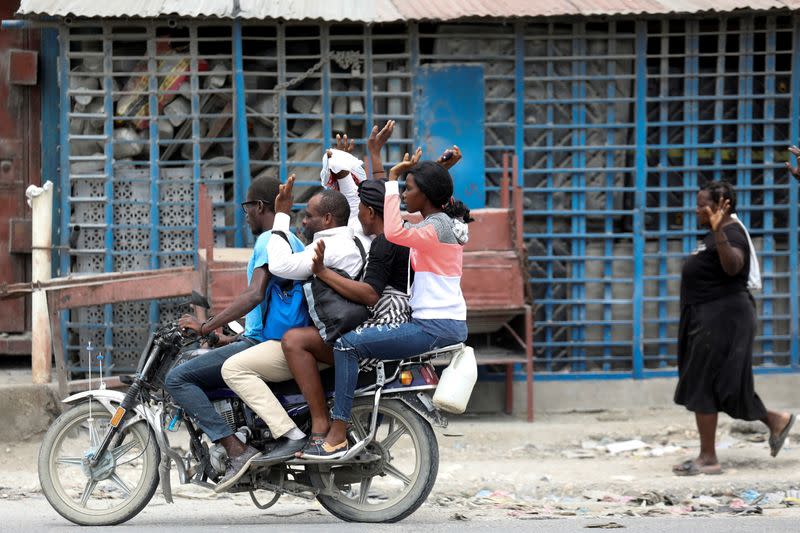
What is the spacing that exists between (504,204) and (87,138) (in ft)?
10.8

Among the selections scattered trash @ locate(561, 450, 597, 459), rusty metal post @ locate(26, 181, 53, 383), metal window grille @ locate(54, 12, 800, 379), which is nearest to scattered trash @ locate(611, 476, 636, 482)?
scattered trash @ locate(561, 450, 597, 459)

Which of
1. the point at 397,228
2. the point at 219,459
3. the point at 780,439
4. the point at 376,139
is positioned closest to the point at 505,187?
the point at 780,439

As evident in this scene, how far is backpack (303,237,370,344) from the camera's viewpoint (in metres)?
5.55

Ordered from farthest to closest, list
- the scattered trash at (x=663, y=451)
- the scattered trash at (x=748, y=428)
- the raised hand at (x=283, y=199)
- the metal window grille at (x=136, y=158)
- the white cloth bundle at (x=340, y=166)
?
the metal window grille at (x=136, y=158) → the scattered trash at (x=748, y=428) → the scattered trash at (x=663, y=451) → the white cloth bundle at (x=340, y=166) → the raised hand at (x=283, y=199)

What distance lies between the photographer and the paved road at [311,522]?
5.75 metres

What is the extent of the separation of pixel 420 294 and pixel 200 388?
114cm

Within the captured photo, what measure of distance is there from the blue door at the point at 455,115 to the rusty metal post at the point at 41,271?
293 centimetres

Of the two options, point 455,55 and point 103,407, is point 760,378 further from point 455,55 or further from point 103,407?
point 103,407

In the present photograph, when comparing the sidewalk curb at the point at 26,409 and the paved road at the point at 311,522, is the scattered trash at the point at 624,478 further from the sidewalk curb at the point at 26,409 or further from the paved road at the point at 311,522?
the sidewalk curb at the point at 26,409

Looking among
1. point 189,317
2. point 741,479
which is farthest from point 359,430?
point 741,479

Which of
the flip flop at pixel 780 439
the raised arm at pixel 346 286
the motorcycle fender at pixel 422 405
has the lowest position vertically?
the flip flop at pixel 780 439

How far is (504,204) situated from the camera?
9.25 meters

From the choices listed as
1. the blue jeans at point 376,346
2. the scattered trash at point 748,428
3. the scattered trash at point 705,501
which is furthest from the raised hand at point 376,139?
the scattered trash at point 748,428

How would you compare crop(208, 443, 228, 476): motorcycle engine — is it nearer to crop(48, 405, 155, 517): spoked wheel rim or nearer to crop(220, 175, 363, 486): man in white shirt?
crop(220, 175, 363, 486): man in white shirt
